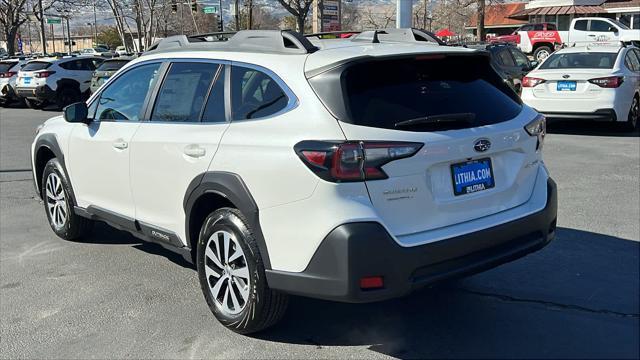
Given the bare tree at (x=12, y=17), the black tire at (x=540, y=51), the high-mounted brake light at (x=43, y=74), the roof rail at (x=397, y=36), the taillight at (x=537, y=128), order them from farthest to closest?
the bare tree at (x=12, y=17) < the black tire at (x=540, y=51) < the high-mounted brake light at (x=43, y=74) < the roof rail at (x=397, y=36) < the taillight at (x=537, y=128)

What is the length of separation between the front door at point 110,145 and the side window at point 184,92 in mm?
217

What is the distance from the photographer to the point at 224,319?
13.2 feet

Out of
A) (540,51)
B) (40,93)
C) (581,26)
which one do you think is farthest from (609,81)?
(540,51)

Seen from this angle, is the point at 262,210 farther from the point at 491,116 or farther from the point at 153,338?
the point at 491,116

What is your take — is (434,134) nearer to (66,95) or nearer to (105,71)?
(105,71)

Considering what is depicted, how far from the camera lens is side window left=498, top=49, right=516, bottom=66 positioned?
14.8m

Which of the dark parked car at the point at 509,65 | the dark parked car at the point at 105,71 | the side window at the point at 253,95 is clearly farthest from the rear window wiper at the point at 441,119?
the dark parked car at the point at 105,71

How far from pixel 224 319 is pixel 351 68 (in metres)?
1.73

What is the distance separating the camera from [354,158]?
325 centimetres

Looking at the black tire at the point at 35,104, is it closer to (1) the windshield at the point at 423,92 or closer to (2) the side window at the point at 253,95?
(2) the side window at the point at 253,95

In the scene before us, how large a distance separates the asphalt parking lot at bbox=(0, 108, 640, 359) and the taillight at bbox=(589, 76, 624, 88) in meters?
5.54

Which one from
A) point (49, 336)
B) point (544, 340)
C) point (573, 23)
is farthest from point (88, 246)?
point (573, 23)

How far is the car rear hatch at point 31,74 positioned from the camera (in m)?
21.3

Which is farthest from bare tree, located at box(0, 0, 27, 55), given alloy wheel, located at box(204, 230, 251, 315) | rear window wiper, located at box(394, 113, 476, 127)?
rear window wiper, located at box(394, 113, 476, 127)
